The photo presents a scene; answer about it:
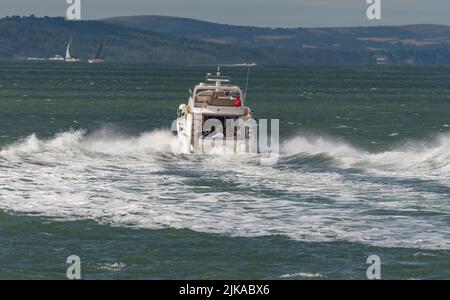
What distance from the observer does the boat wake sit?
3656cm

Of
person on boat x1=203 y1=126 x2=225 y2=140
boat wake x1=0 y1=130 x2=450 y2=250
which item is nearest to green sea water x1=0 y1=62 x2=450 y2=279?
boat wake x1=0 y1=130 x2=450 y2=250

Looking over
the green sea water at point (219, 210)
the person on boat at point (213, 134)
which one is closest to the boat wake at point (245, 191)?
the green sea water at point (219, 210)

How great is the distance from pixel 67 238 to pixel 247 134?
2308 cm

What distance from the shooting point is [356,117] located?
101 meters

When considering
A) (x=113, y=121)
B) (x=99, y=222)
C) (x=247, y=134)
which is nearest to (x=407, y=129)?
(x=113, y=121)

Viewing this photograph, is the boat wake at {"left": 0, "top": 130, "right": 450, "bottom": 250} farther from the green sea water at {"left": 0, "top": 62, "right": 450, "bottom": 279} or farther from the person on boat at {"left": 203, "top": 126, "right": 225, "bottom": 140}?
the person on boat at {"left": 203, "top": 126, "right": 225, "bottom": 140}

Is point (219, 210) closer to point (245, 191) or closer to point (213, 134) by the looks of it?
point (245, 191)

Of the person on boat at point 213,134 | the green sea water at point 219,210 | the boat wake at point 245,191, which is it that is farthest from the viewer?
the person on boat at point 213,134

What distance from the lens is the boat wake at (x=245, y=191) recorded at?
36.6 meters

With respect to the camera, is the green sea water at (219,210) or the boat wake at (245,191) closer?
the green sea water at (219,210)

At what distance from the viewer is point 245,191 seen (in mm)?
44125

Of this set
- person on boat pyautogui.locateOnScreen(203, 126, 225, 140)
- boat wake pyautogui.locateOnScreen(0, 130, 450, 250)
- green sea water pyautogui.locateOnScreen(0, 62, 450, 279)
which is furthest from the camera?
person on boat pyautogui.locateOnScreen(203, 126, 225, 140)

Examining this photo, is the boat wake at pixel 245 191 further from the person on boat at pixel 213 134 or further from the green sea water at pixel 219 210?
the person on boat at pixel 213 134

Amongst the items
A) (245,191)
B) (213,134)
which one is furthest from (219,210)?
(213,134)
